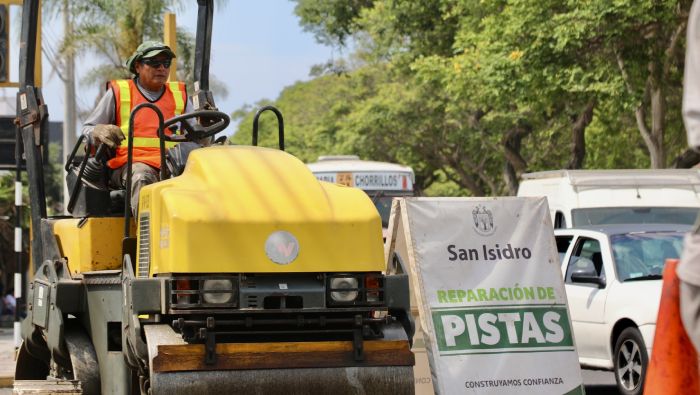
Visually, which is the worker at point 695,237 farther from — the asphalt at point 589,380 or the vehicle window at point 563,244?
the vehicle window at point 563,244

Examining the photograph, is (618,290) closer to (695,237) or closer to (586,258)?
(586,258)

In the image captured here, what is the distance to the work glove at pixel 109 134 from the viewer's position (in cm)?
795

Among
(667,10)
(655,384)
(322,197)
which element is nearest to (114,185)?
(322,197)

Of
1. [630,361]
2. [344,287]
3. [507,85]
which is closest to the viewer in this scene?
[344,287]

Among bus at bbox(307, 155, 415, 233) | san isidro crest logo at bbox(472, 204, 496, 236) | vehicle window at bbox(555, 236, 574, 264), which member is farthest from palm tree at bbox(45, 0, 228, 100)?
san isidro crest logo at bbox(472, 204, 496, 236)

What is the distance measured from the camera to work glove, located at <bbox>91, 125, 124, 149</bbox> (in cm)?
795

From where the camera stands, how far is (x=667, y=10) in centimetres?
2298

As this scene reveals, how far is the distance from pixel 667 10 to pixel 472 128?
62.9 ft

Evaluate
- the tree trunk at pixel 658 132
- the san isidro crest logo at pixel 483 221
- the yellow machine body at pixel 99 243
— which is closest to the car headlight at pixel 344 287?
the yellow machine body at pixel 99 243

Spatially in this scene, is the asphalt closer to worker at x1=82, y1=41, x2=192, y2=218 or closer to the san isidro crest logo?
the san isidro crest logo

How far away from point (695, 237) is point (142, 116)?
5.26 m

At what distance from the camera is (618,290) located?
13.1 meters

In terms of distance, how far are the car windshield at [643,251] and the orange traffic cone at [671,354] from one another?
31.6ft

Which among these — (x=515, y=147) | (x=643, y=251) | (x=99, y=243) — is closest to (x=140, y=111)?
(x=99, y=243)
